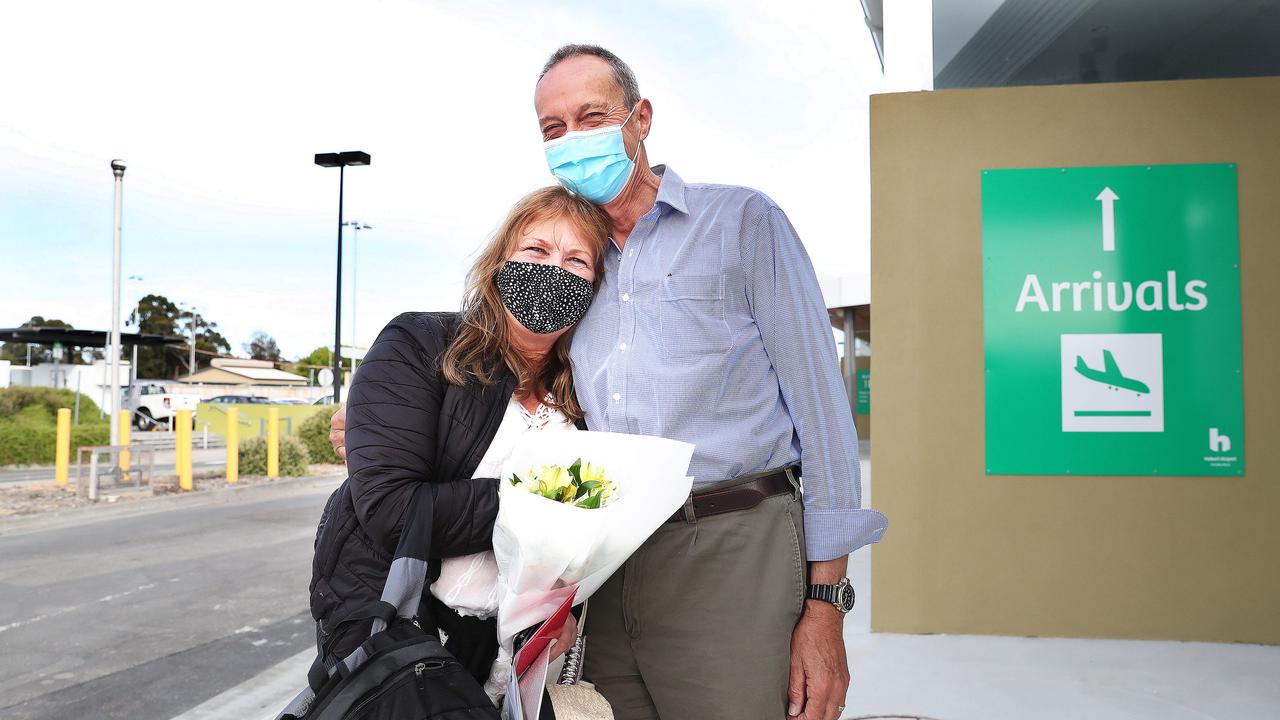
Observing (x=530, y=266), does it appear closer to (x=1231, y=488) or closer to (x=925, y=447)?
(x=925, y=447)

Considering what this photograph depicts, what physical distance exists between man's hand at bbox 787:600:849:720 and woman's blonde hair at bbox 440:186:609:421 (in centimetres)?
61

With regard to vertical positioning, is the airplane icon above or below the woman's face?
below

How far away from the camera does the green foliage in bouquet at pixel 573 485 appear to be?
4.50ft

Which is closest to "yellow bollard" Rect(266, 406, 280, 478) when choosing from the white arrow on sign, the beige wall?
the beige wall

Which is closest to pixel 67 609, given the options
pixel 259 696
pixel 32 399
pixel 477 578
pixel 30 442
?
pixel 259 696

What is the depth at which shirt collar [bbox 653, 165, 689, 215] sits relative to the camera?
72.7 inches

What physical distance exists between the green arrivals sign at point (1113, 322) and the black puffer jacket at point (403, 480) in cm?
391

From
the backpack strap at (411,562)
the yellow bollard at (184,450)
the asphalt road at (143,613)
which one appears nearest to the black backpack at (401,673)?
the backpack strap at (411,562)

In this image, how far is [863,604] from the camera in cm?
557

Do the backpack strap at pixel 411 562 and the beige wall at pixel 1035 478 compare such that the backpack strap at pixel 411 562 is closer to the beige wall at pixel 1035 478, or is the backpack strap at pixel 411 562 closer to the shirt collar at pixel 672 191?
the shirt collar at pixel 672 191

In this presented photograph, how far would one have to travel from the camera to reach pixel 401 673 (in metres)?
1.36

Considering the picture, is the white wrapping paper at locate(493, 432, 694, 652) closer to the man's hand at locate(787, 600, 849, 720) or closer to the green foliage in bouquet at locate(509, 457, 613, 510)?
the green foliage in bouquet at locate(509, 457, 613, 510)

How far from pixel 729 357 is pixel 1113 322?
12.8 ft

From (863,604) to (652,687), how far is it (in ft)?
13.7
